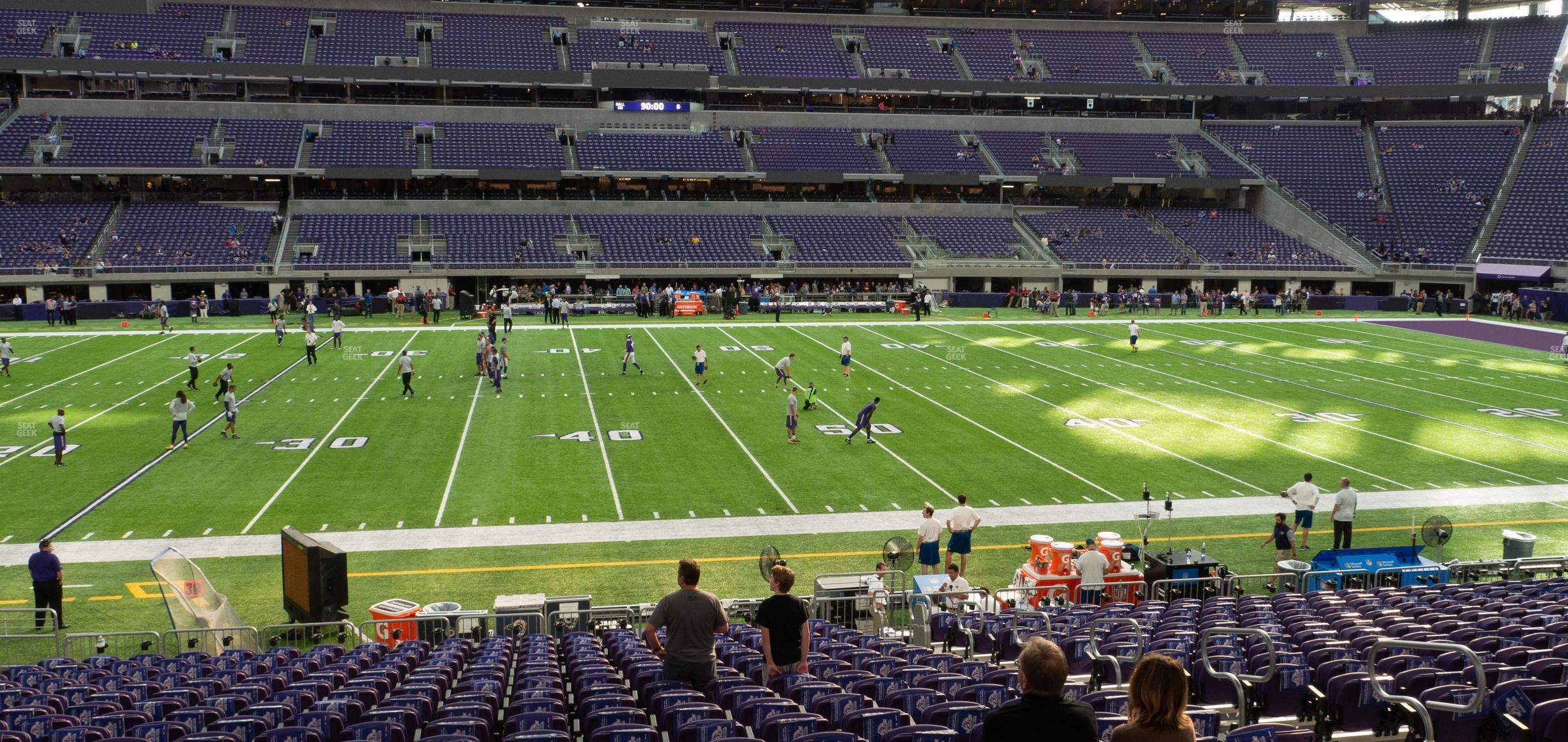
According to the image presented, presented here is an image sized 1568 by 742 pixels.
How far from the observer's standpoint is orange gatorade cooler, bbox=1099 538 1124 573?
51.5 ft

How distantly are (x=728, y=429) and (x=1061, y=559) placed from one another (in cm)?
1290

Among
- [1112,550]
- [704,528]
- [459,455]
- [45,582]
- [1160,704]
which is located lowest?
[704,528]

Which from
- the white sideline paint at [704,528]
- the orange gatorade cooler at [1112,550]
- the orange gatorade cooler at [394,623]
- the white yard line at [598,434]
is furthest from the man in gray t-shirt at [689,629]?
the white yard line at [598,434]

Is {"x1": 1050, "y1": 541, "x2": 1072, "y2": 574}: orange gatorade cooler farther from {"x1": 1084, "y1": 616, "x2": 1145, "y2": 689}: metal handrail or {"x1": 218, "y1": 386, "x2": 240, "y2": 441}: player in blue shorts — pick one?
{"x1": 218, "y1": 386, "x2": 240, "y2": 441}: player in blue shorts

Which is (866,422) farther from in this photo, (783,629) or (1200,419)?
(783,629)

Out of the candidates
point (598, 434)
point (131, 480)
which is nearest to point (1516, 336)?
point (598, 434)

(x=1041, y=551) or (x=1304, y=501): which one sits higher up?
(x=1304, y=501)

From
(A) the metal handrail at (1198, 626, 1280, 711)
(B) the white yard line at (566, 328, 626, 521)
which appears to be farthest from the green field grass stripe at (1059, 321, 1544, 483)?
(B) the white yard line at (566, 328, 626, 521)

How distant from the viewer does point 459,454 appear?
80.3 feet

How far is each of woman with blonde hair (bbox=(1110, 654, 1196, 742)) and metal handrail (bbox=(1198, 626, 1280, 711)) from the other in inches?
90.0

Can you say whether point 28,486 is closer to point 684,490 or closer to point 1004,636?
point 684,490

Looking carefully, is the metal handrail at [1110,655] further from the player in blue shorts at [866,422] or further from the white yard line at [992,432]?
the player in blue shorts at [866,422]

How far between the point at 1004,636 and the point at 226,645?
31.2ft

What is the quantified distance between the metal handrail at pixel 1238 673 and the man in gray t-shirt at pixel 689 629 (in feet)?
12.0
